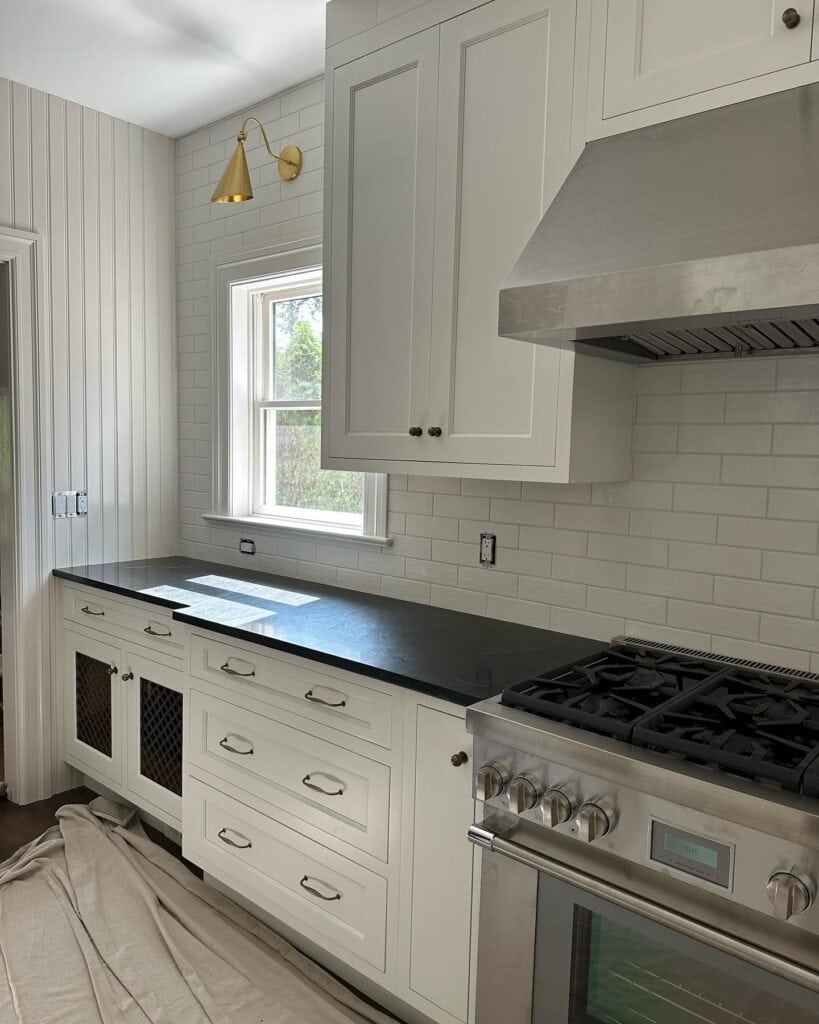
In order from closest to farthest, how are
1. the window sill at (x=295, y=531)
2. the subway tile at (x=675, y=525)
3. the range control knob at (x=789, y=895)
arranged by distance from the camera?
the range control knob at (x=789, y=895) → the subway tile at (x=675, y=525) → the window sill at (x=295, y=531)

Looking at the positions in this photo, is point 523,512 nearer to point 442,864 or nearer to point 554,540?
point 554,540

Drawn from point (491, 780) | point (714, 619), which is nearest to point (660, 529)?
point (714, 619)

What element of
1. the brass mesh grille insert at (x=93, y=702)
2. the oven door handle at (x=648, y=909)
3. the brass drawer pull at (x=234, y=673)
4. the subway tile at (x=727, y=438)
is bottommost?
the brass mesh grille insert at (x=93, y=702)

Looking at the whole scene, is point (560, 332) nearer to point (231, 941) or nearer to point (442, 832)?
point (442, 832)

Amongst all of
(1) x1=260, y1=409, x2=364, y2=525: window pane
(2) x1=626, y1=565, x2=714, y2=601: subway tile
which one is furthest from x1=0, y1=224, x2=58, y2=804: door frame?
(2) x1=626, y1=565, x2=714, y2=601: subway tile

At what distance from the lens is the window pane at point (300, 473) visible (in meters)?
3.07

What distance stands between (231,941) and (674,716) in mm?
1620

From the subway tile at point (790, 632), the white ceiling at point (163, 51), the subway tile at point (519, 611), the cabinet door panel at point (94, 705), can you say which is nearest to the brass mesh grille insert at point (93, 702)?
the cabinet door panel at point (94, 705)

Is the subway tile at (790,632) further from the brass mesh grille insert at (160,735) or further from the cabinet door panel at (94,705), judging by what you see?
the cabinet door panel at (94,705)

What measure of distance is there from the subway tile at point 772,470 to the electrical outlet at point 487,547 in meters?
0.74

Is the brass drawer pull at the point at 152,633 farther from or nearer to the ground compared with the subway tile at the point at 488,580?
nearer to the ground

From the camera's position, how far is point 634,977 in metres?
1.41

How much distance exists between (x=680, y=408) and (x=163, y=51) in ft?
7.24

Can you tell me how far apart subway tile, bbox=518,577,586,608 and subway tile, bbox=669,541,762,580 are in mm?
296
